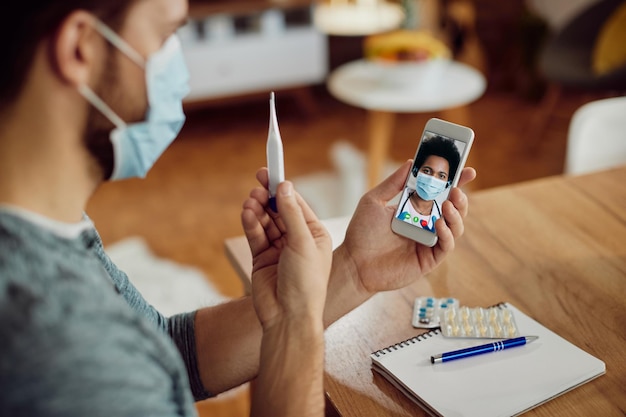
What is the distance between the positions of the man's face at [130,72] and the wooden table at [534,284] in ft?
1.24

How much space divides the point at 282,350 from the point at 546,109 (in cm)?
261

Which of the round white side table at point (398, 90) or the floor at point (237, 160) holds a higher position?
the round white side table at point (398, 90)

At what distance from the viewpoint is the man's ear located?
1.88ft

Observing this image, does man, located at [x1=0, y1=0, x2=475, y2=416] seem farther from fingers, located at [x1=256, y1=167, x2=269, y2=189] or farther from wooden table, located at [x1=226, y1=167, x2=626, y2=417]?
wooden table, located at [x1=226, y1=167, x2=626, y2=417]

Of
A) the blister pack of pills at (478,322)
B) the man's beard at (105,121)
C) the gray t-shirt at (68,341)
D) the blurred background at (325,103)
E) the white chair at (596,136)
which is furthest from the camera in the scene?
the blurred background at (325,103)

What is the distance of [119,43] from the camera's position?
0.62 m

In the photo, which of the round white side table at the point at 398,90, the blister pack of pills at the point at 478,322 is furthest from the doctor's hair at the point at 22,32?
the round white side table at the point at 398,90

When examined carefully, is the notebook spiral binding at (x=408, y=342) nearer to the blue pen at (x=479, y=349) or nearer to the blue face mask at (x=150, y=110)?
the blue pen at (x=479, y=349)

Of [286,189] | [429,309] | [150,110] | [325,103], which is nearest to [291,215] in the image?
[286,189]

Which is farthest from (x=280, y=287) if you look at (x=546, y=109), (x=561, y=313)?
(x=546, y=109)

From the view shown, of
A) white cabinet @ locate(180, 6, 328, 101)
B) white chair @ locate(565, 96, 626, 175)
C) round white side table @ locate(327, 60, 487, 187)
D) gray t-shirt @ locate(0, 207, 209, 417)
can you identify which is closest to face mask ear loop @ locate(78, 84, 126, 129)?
gray t-shirt @ locate(0, 207, 209, 417)

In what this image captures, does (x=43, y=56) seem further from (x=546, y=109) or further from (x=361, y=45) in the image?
(x=361, y=45)

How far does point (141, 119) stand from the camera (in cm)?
70

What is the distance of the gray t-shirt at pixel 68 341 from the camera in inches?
20.3
